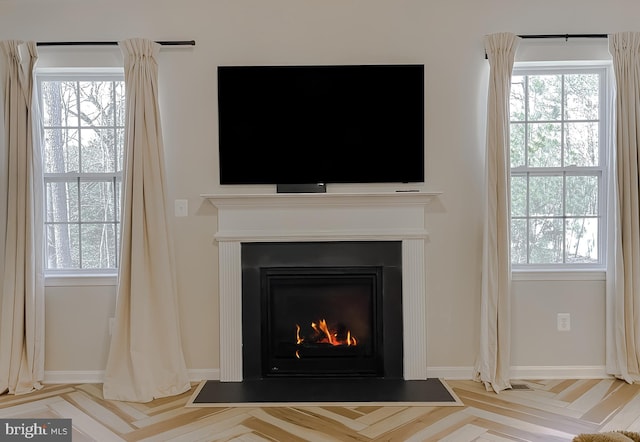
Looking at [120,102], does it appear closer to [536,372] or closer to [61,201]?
[61,201]

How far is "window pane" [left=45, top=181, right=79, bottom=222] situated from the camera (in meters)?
3.49

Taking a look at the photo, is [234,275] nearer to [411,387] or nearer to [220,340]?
[220,340]

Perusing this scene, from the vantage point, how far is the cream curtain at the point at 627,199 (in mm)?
3258

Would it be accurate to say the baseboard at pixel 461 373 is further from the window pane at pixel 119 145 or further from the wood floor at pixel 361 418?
the window pane at pixel 119 145

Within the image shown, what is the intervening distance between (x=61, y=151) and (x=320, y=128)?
1.85 m

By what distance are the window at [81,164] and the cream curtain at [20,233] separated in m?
0.21

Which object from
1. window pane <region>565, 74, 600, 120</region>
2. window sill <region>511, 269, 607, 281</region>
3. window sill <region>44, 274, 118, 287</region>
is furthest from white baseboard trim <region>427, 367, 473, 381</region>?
window sill <region>44, 274, 118, 287</region>

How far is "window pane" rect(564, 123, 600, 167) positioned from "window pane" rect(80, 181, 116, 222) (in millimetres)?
3241

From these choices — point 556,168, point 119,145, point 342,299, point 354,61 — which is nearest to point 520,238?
point 556,168

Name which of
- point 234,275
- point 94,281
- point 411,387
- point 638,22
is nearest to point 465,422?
point 411,387

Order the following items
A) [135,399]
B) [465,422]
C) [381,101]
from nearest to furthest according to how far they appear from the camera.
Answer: [465,422] < [135,399] < [381,101]

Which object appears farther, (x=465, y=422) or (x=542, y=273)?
(x=542, y=273)

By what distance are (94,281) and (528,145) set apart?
10.4 ft

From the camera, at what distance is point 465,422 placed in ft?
8.93
